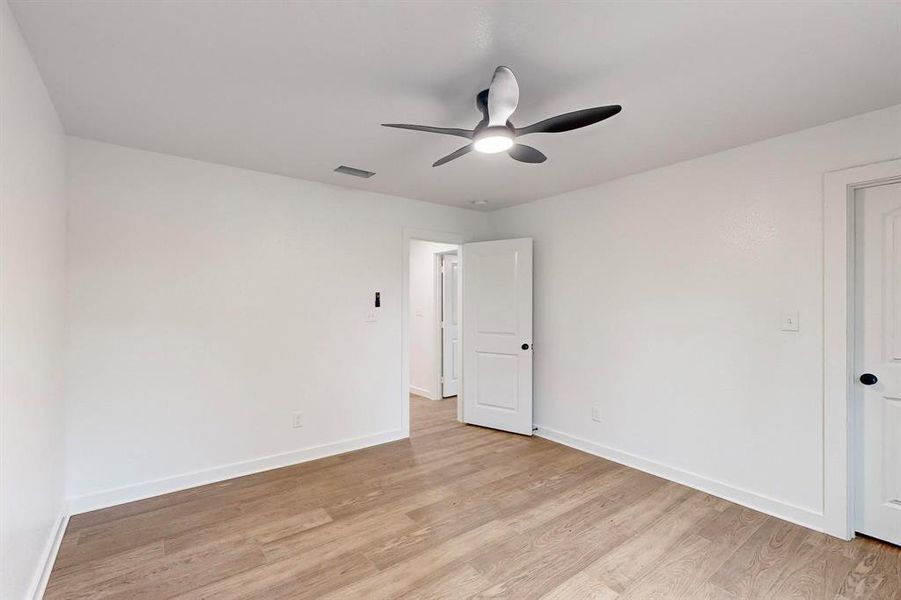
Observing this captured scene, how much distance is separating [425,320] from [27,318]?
172 inches

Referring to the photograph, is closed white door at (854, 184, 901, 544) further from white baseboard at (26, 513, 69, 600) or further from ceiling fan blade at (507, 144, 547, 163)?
white baseboard at (26, 513, 69, 600)

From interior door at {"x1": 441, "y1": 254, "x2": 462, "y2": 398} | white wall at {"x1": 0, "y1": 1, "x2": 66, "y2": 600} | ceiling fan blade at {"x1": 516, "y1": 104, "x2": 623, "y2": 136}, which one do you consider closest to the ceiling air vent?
white wall at {"x1": 0, "y1": 1, "x2": 66, "y2": 600}

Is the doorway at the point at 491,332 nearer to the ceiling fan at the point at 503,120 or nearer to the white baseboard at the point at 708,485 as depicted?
the white baseboard at the point at 708,485

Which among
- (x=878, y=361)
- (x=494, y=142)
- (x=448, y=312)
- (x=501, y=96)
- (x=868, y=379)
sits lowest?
→ (x=868, y=379)

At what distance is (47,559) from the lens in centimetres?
209

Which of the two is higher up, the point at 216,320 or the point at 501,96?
the point at 501,96

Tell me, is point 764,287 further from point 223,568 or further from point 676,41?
point 223,568

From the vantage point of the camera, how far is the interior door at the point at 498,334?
4.22 m

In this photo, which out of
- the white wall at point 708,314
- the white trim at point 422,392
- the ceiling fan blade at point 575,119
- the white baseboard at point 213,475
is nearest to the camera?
the ceiling fan blade at point 575,119

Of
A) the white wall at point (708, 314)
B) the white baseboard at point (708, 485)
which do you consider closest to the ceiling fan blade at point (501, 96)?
the white wall at point (708, 314)

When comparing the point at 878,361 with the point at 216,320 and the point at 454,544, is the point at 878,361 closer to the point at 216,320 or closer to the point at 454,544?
the point at 454,544

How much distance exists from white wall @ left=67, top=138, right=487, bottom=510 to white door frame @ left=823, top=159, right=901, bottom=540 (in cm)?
323

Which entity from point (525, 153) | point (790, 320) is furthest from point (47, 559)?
point (790, 320)

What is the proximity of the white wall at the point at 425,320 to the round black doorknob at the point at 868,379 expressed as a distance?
13.3 feet
